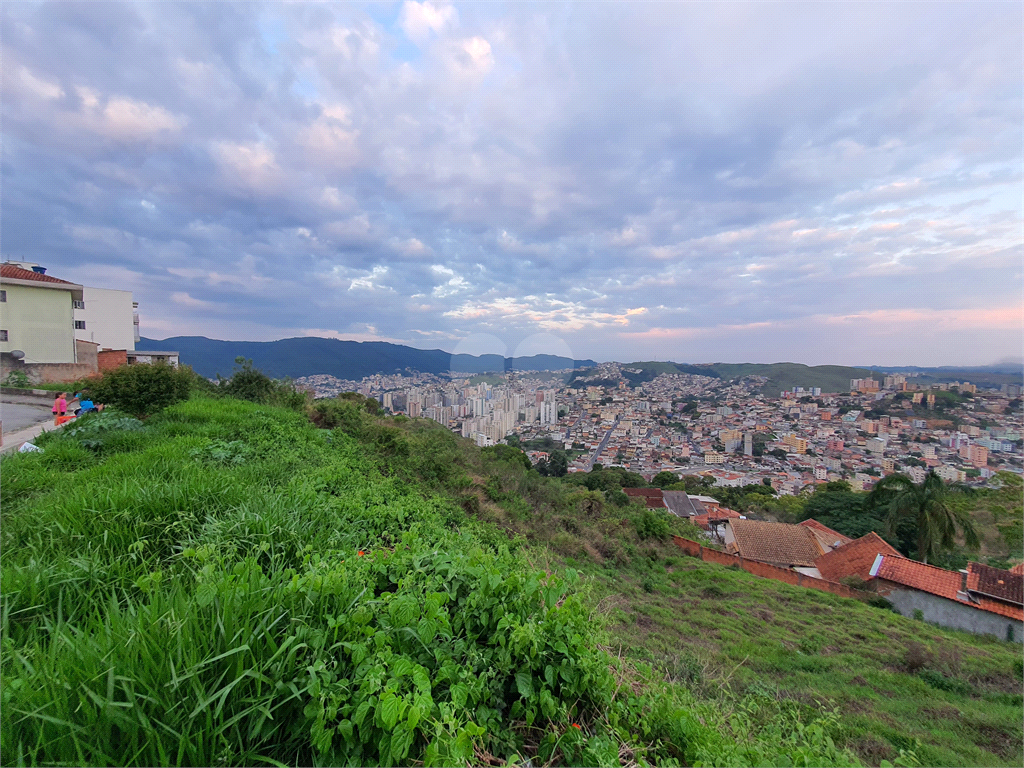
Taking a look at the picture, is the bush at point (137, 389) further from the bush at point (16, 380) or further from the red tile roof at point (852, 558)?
the red tile roof at point (852, 558)

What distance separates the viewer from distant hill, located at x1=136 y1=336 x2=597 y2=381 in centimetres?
2014

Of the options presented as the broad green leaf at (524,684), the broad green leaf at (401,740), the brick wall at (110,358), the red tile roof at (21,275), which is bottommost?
the broad green leaf at (524,684)

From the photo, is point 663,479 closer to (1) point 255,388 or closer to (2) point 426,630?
(1) point 255,388

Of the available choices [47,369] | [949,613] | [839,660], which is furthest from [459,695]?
[47,369]

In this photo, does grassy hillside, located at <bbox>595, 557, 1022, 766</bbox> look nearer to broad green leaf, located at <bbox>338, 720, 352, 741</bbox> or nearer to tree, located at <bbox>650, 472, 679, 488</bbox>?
broad green leaf, located at <bbox>338, 720, 352, 741</bbox>

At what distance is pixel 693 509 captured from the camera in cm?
2647

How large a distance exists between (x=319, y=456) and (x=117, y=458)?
2.12m

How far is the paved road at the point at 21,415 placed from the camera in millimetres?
8219

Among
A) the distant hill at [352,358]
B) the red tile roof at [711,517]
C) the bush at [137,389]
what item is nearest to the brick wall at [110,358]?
the distant hill at [352,358]

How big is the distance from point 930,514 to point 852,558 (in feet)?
17.3

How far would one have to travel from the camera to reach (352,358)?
27.2m

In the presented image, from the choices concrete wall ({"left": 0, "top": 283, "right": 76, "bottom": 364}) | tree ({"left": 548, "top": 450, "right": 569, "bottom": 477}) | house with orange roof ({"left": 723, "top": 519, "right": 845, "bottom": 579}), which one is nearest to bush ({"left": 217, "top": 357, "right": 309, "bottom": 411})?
concrete wall ({"left": 0, "top": 283, "right": 76, "bottom": 364})

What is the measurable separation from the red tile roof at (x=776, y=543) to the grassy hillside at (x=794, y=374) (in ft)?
75.7

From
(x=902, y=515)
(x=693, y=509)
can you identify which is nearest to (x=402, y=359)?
(x=693, y=509)
